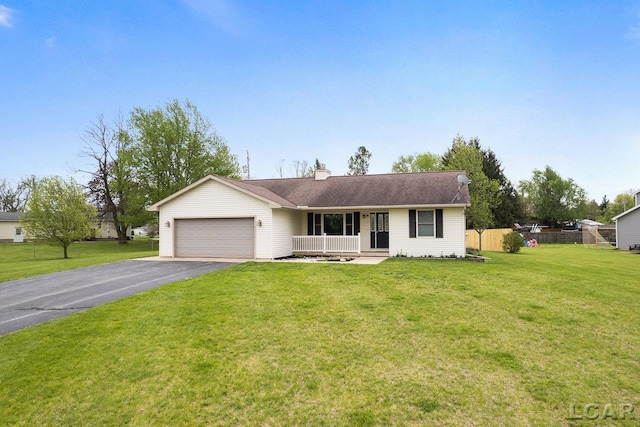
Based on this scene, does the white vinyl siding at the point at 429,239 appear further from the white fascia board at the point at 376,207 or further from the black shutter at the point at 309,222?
the black shutter at the point at 309,222

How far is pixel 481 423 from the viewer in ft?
13.9

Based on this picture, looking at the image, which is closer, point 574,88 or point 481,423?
point 481,423

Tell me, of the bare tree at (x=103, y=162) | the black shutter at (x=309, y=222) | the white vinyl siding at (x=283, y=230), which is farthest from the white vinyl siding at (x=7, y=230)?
the black shutter at (x=309, y=222)

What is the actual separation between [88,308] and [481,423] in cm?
807

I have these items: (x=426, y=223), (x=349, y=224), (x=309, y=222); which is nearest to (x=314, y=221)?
(x=309, y=222)

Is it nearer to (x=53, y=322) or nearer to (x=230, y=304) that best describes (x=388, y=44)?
(x=230, y=304)

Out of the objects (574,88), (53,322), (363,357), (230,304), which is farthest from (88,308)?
(574,88)

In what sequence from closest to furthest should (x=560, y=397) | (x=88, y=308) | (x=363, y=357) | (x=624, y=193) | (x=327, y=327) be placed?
1. (x=560, y=397)
2. (x=363, y=357)
3. (x=327, y=327)
4. (x=88, y=308)
5. (x=624, y=193)

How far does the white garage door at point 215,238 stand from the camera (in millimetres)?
17375

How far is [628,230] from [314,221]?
25544 mm

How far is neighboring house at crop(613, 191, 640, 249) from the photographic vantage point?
2878 centimetres

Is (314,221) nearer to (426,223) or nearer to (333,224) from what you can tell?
(333,224)

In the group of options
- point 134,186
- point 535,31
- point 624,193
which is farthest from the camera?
point 624,193

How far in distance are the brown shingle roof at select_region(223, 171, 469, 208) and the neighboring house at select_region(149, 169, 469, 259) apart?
0.05 meters
